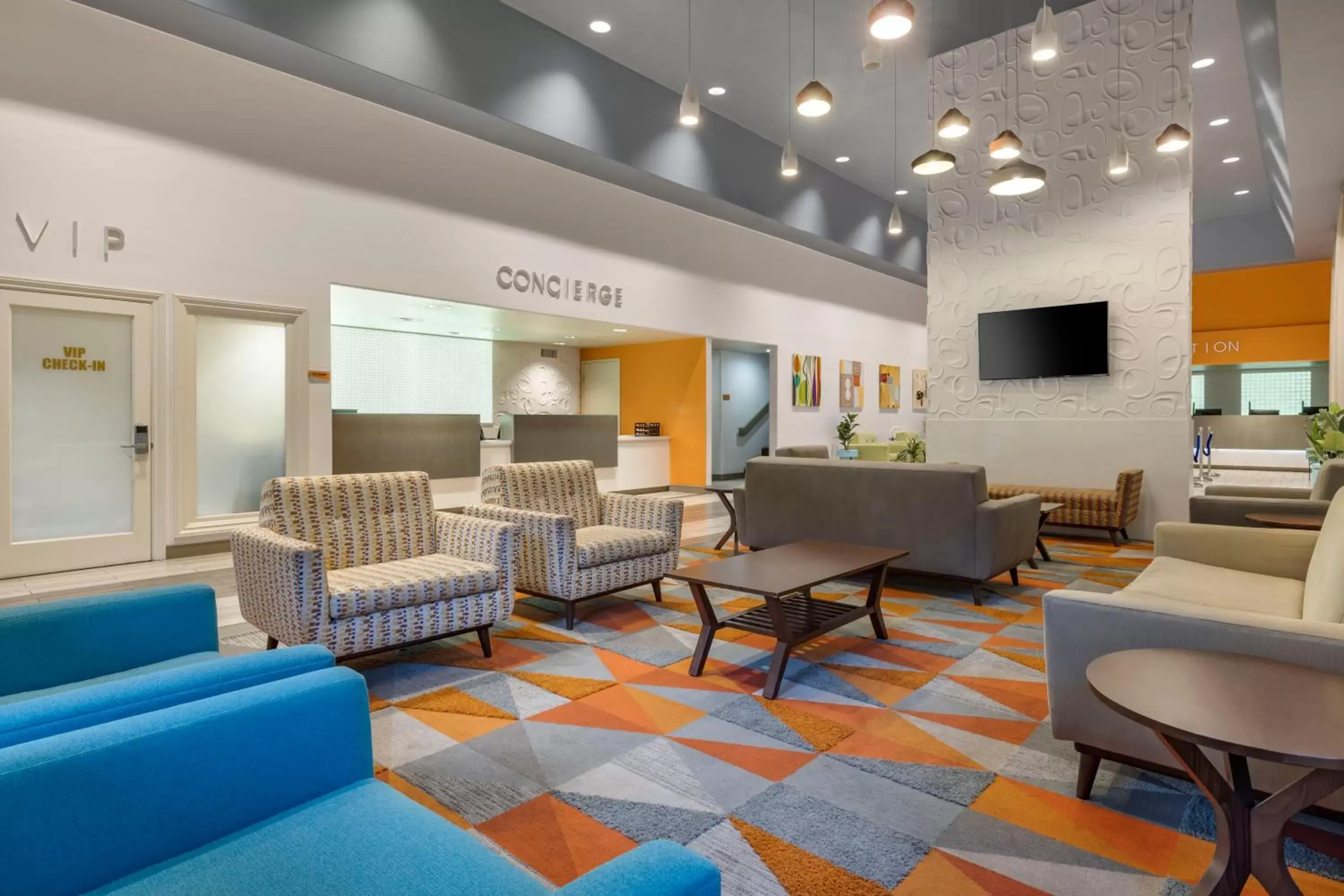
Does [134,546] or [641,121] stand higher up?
[641,121]

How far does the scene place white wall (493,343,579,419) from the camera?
11680 millimetres

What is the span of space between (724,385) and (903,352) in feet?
15.5

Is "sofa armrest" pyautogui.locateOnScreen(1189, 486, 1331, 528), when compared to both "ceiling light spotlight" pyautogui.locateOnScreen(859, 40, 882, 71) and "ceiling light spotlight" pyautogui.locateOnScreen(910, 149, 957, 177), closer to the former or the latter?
"ceiling light spotlight" pyautogui.locateOnScreen(910, 149, 957, 177)

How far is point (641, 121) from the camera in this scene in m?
8.45

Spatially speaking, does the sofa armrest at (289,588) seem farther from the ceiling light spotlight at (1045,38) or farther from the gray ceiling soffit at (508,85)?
the ceiling light spotlight at (1045,38)

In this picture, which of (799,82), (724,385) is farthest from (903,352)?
(799,82)

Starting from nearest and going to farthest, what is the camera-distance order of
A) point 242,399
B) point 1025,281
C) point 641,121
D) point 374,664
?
point 374,664 → point 242,399 → point 1025,281 → point 641,121

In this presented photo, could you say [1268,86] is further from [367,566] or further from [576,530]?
[367,566]

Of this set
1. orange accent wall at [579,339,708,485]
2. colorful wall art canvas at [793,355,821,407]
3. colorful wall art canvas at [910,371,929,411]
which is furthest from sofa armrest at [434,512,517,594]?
colorful wall art canvas at [910,371,929,411]

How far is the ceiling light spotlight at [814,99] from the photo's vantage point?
4773 millimetres

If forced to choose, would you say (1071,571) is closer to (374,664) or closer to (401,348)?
(374,664)

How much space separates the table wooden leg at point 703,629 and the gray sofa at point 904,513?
69.8 inches

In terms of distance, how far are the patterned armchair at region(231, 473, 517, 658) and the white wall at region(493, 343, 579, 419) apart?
778 cm

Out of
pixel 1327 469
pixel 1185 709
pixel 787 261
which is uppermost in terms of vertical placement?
pixel 787 261
